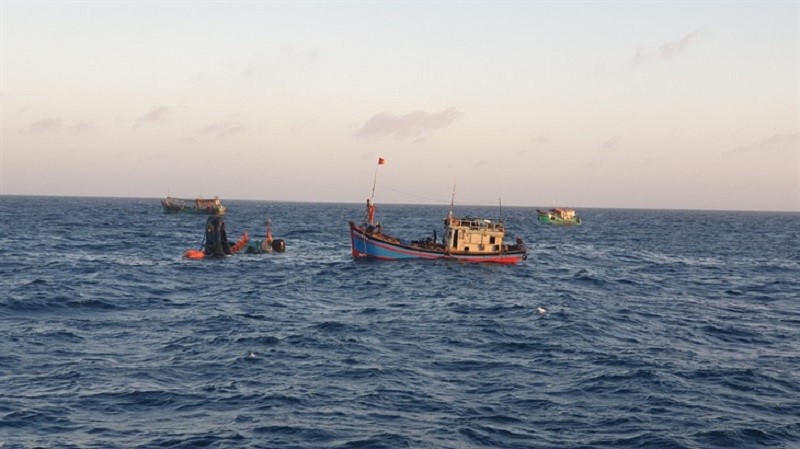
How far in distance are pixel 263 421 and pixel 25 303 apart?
909 inches

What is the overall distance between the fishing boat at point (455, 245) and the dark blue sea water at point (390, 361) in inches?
226

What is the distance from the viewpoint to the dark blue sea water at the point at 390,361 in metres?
19.9

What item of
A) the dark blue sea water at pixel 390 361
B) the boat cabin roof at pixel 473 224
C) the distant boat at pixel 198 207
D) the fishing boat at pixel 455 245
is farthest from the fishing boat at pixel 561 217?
the dark blue sea water at pixel 390 361

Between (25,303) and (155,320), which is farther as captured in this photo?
(25,303)

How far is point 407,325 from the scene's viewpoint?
34.8m

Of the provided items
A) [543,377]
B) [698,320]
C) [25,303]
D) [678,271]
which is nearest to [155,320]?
[25,303]

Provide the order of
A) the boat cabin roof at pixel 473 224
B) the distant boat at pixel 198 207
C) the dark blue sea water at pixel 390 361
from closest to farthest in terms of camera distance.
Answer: the dark blue sea water at pixel 390 361, the boat cabin roof at pixel 473 224, the distant boat at pixel 198 207

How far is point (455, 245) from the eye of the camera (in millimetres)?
60281

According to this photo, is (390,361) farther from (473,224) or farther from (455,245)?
(473,224)

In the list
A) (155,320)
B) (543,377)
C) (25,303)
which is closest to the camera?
(543,377)

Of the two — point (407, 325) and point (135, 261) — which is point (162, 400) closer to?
point (407, 325)

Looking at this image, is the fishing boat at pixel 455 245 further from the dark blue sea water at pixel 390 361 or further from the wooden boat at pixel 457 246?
the dark blue sea water at pixel 390 361

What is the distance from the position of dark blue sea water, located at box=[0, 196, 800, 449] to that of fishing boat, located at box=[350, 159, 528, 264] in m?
5.73

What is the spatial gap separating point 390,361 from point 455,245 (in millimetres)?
33549
